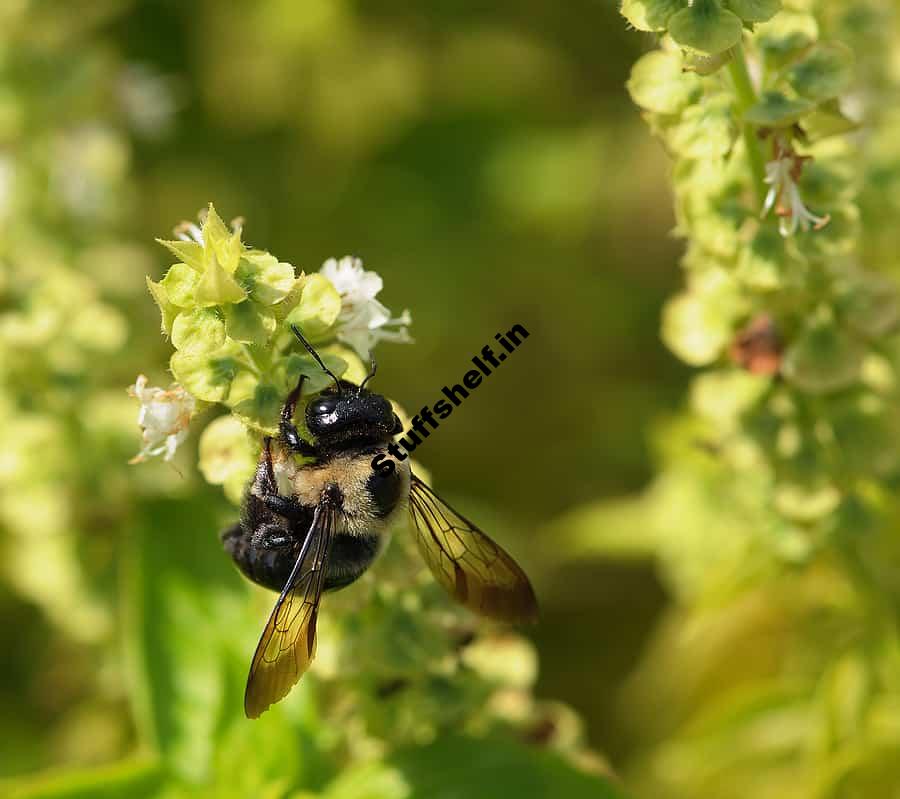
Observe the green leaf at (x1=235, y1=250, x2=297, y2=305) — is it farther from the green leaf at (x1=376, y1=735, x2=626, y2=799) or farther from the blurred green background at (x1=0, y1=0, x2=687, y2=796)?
the blurred green background at (x1=0, y1=0, x2=687, y2=796)

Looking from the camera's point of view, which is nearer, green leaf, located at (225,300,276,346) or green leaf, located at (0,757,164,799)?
green leaf, located at (225,300,276,346)

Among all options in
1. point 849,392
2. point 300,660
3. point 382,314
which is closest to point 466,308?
point 849,392

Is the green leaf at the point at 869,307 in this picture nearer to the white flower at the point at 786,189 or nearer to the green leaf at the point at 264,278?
the white flower at the point at 786,189

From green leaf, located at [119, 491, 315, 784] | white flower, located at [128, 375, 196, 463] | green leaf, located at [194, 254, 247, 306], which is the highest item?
green leaf, located at [194, 254, 247, 306]

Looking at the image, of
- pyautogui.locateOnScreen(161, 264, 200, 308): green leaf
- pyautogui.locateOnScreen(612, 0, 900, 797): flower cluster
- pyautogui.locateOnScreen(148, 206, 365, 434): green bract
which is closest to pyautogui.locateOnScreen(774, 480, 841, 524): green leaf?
pyautogui.locateOnScreen(612, 0, 900, 797): flower cluster

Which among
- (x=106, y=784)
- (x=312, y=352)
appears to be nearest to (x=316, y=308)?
(x=312, y=352)

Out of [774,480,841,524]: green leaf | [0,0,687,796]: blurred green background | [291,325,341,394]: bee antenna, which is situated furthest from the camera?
[0,0,687,796]: blurred green background

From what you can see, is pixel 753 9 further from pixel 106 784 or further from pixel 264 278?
pixel 106 784

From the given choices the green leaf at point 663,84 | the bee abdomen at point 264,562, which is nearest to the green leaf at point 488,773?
the bee abdomen at point 264,562
